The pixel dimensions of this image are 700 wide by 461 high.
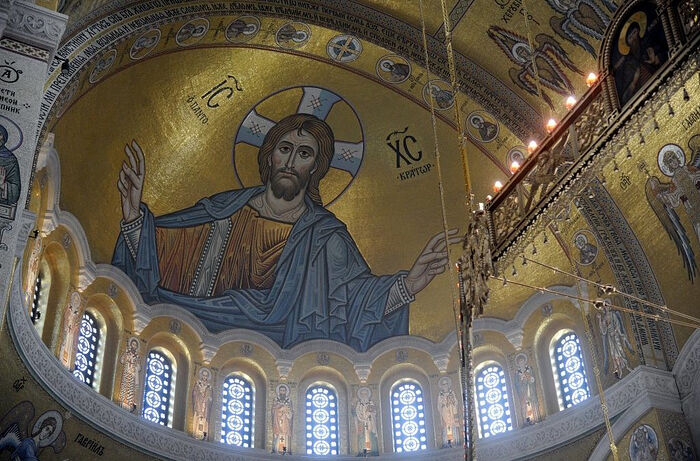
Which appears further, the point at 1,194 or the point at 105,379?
the point at 105,379

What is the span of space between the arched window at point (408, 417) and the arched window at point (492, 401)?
3.52ft

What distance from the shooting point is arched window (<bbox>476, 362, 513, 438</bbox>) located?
55.8ft

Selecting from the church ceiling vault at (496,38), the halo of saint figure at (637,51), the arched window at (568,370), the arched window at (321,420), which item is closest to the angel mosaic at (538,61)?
the church ceiling vault at (496,38)

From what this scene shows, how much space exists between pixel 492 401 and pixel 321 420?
122 inches

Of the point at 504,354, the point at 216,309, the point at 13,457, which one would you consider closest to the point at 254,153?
the point at 216,309

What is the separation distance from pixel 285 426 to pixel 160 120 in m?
5.81

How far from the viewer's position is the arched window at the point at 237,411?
16.9 meters

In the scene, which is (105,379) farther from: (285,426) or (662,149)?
(662,149)

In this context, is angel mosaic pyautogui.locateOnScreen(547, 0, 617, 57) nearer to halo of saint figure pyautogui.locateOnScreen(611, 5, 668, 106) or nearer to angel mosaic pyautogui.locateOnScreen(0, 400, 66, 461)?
halo of saint figure pyautogui.locateOnScreen(611, 5, 668, 106)

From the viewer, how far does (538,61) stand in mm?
16016

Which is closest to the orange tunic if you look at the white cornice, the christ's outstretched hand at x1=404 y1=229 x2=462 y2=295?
the christ's outstretched hand at x1=404 y1=229 x2=462 y2=295

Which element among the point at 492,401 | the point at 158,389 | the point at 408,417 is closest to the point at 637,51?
the point at 492,401

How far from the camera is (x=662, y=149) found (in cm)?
1467

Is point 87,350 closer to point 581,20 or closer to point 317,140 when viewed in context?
point 317,140
